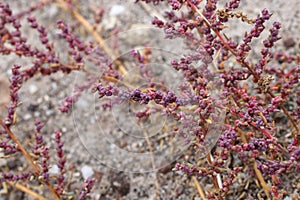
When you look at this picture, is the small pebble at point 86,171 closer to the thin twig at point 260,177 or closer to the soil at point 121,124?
the soil at point 121,124

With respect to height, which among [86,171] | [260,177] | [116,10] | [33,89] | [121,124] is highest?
[116,10]

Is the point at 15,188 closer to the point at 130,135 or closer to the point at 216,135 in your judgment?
the point at 130,135

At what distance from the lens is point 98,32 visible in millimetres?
2268

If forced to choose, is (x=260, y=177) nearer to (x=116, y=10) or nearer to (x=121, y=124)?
(x=121, y=124)

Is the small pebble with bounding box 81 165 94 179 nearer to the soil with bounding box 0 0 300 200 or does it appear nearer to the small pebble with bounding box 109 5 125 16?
the soil with bounding box 0 0 300 200

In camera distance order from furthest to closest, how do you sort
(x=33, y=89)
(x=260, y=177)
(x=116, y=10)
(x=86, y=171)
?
1. (x=116, y=10)
2. (x=33, y=89)
3. (x=86, y=171)
4. (x=260, y=177)

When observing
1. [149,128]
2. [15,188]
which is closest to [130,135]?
[149,128]

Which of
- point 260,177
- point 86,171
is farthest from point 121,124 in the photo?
point 260,177

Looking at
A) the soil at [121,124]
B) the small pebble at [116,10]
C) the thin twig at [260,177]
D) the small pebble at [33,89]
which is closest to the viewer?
the thin twig at [260,177]

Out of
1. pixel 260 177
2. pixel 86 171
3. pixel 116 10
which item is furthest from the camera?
pixel 116 10

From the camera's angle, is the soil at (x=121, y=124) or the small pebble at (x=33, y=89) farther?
the small pebble at (x=33, y=89)

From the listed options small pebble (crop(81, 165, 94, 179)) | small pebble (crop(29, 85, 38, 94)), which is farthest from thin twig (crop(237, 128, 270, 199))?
small pebble (crop(29, 85, 38, 94))

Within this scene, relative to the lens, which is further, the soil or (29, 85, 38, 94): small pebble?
(29, 85, 38, 94): small pebble

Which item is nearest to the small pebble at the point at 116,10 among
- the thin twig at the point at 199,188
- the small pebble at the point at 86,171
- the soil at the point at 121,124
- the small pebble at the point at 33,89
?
the soil at the point at 121,124
